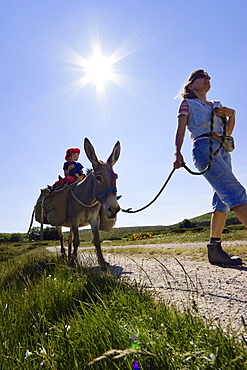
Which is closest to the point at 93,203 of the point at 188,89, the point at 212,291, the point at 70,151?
the point at 70,151

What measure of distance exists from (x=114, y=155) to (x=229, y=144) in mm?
2470

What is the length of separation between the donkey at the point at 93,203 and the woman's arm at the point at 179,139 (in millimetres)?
1555

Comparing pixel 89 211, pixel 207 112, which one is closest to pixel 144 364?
pixel 207 112

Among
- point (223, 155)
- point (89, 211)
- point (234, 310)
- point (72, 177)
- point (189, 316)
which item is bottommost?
point (234, 310)

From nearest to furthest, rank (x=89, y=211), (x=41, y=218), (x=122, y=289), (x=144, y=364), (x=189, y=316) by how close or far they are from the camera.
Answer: (x=144, y=364), (x=189, y=316), (x=122, y=289), (x=89, y=211), (x=41, y=218)

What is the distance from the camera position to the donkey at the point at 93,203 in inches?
214

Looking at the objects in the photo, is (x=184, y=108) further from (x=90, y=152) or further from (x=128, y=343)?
(x=128, y=343)

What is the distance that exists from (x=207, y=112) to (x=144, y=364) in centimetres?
379

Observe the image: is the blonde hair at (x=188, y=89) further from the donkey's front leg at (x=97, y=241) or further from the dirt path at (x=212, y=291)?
the donkey's front leg at (x=97, y=241)

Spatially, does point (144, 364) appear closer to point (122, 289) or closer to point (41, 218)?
point (122, 289)

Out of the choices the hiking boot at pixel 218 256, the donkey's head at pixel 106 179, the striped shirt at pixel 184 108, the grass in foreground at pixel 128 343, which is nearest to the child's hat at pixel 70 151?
the donkey's head at pixel 106 179

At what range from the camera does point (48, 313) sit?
2924 millimetres

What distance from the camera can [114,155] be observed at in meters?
6.04

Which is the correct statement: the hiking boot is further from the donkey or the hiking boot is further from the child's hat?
the child's hat
